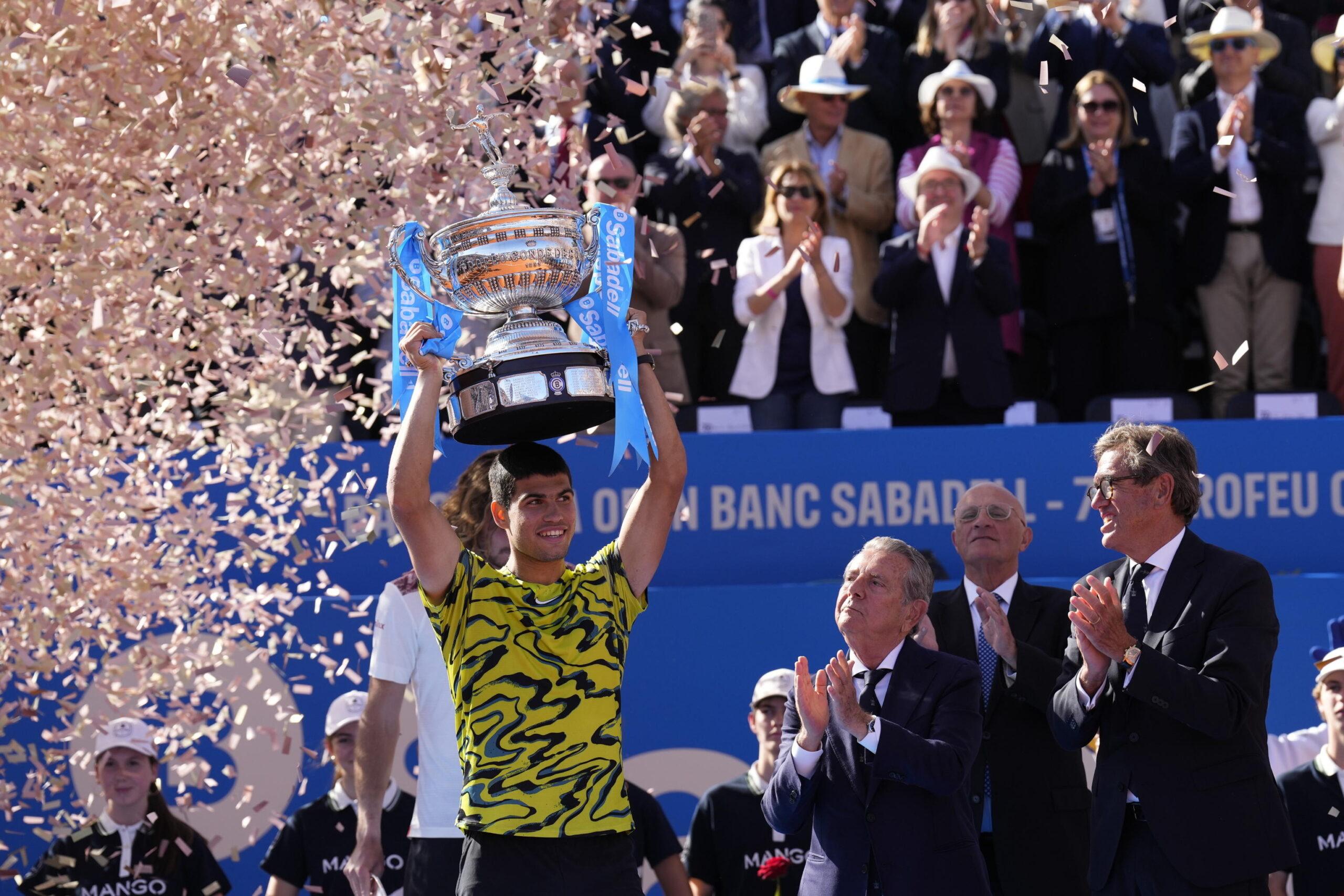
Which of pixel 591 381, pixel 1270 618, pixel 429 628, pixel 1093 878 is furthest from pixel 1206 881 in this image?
pixel 429 628

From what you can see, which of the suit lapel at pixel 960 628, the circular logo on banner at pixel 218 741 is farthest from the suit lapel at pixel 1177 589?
the circular logo on banner at pixel 218 741

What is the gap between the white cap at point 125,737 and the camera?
597 cm

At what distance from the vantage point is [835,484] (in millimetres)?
7352

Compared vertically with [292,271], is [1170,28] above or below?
above

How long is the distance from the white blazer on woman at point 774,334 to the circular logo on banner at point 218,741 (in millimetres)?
2525

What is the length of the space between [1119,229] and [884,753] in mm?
4853

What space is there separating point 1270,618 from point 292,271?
3.47 m

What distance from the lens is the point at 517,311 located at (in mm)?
4223

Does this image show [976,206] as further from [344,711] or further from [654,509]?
[654,509]

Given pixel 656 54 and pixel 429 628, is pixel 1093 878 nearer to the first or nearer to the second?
pixel 429 628

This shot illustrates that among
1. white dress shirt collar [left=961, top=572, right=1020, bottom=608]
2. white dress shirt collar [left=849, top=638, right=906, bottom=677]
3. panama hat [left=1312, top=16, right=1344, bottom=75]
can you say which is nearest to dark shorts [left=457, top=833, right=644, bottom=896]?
white dress shirt collar [left=849, top=638, right=906, bottom=677]

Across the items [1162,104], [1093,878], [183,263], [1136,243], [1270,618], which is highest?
[1162,104]

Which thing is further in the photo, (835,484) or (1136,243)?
(1136,243)

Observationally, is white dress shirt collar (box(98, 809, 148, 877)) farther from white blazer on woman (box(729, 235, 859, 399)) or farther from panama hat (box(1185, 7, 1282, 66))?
panama hat (box(1185, 7, 1282, 66))
